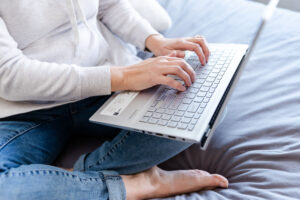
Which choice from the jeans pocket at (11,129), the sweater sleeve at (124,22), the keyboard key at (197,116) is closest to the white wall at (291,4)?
the sweater sleeve at (124,22)

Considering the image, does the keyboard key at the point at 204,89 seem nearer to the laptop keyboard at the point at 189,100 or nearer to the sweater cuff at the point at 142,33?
the laptop keyboard at the point at 189,100

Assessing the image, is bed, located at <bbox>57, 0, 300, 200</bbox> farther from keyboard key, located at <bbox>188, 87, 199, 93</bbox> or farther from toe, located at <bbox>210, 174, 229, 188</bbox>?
keyboard key, located at <bbox>188, 87, 199, 93</bbox>

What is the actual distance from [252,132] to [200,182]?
189 mm

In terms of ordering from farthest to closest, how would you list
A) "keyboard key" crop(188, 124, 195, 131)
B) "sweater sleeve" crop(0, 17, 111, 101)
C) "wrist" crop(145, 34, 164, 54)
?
"wrist" crop(145, 34, 164, 54) < "sweater sleeve" crop(0, 17, 111, 101) < "keyboard key" crop(188, 124, 195, 131)

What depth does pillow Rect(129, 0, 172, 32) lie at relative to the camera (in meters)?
1.18

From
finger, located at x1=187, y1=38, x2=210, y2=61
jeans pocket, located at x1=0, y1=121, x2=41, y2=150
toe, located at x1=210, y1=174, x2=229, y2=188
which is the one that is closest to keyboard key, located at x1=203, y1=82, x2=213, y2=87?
finger, located at x1=187, y1=38, x2=210, y2=61

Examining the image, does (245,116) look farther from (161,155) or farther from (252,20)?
(252,20)

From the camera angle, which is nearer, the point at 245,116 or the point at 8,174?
the point at 8,174

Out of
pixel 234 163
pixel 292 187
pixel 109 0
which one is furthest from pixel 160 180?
pixel 109 0

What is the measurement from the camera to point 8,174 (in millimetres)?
646

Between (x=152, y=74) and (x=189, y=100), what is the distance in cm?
11

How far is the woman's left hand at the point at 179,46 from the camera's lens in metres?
0.83

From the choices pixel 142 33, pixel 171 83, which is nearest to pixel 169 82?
pixel 171 83

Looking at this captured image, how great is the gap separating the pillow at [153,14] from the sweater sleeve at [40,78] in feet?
1.60
